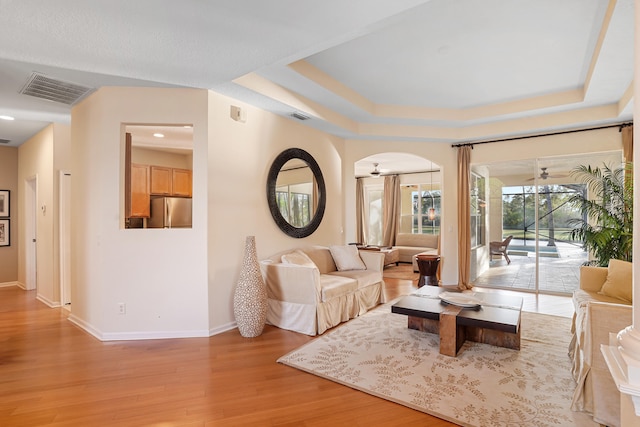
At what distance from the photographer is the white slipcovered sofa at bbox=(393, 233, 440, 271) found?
877cm

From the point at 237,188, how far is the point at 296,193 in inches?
41.6

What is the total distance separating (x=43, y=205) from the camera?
5.12m

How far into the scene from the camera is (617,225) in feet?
12.8

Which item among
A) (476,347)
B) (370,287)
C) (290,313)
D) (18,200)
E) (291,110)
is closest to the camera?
(476,347)

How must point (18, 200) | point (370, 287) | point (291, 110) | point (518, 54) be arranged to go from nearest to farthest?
point (518, 54) → point (291, 110) → point (370, 287) → point (18, 200)

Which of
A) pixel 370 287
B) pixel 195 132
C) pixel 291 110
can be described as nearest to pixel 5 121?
pixel 195 132

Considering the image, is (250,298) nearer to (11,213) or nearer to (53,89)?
(53,89)

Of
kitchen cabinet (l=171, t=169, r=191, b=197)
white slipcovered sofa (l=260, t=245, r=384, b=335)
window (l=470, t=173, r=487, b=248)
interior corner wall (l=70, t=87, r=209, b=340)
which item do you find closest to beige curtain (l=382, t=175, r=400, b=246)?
window (l=470, t=173, r=487, b=248)

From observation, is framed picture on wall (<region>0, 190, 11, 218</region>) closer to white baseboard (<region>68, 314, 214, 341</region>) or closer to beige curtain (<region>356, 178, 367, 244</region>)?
white baseboard (<region>68, 314, 214, 341</region>)

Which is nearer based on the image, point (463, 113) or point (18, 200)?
point (463, 113)

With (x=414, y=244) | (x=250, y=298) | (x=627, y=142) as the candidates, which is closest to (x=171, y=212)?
(x=250, y=298)

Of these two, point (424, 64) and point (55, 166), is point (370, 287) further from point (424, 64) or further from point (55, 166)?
point (55, 166)

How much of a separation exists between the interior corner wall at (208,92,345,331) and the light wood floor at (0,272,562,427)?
2.15 ft

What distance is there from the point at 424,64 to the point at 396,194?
6.87 meters
